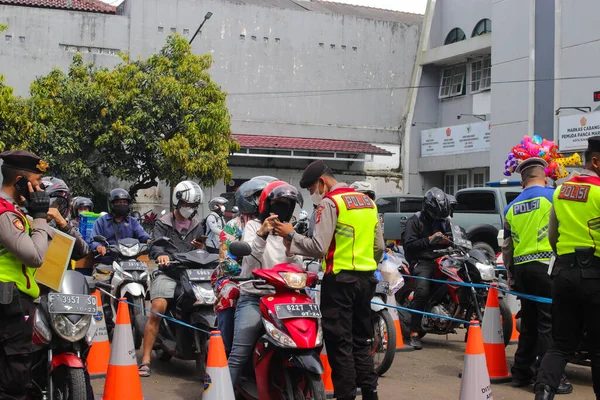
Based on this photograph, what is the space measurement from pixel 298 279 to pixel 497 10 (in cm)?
2278

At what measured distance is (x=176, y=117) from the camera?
2506 centimetres

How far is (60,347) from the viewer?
5.31m

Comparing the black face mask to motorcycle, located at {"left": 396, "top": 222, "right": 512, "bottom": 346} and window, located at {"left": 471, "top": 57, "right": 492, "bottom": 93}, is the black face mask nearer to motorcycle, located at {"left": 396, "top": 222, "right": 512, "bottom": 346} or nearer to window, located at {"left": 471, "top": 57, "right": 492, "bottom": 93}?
motorcycle, located at {"left": 396, "top": 222, "right": 512, "bottom": 346}

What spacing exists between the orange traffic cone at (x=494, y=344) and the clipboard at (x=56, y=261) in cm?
425

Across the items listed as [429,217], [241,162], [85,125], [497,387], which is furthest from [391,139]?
[497,387]

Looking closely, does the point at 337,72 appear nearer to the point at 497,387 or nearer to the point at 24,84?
the point at 24,84

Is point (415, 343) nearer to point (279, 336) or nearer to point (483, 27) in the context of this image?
point (279, 336)

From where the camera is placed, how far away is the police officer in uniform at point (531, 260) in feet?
23.6

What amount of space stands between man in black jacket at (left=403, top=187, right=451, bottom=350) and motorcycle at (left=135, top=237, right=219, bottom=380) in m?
2.89

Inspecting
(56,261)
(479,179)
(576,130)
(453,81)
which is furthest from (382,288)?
(453,81)

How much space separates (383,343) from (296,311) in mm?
2622

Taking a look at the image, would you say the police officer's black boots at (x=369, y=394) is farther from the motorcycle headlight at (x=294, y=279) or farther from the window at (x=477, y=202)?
the window at (x=477, y=202)

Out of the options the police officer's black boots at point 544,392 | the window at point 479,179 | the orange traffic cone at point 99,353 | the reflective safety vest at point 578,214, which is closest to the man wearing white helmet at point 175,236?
the orange traffic cone at point 99,353

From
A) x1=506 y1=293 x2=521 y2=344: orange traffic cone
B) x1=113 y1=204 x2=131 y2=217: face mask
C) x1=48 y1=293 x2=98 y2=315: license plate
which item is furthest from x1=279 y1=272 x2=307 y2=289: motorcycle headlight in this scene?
x1=506 y1=293 x2=521 y2=344: orange traffic cone
